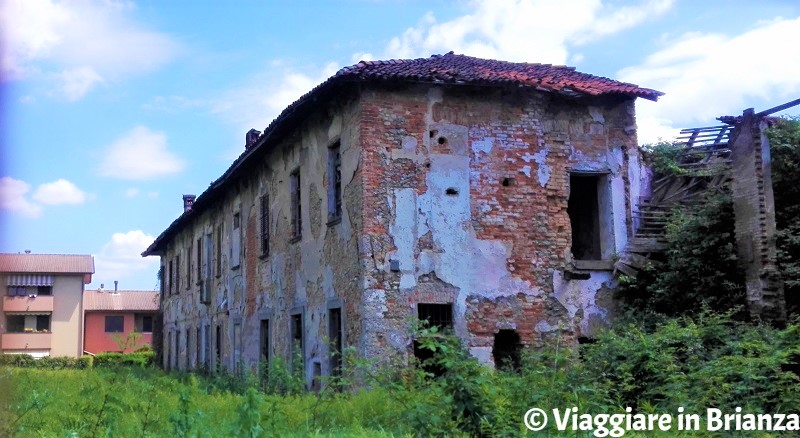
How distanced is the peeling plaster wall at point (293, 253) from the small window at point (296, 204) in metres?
0.16

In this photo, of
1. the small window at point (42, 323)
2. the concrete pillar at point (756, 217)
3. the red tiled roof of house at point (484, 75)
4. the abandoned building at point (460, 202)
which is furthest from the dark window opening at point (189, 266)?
the small window at point (42, 323)

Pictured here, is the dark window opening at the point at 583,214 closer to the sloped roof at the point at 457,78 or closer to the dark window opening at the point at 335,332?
the sloped roof at the point at 457,78

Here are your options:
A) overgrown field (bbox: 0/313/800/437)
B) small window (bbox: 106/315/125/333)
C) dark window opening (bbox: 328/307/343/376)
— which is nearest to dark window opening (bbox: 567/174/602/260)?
overgrown field (bbox: 0/313/800/437)

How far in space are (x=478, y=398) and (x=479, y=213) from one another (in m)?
6.26

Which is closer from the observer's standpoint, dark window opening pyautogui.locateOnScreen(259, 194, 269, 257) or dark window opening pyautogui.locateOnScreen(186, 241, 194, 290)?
dark window opening pyautogui.locateOnScreen(259, 194, 269, 257)

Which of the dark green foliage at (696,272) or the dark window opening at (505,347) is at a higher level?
the dark green foliage at (696,272)

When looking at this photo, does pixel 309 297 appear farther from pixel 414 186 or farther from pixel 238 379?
pixel 414 186

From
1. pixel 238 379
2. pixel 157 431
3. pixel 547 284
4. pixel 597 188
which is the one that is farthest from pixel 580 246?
pixel 157 431

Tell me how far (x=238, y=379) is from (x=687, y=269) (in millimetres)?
8434

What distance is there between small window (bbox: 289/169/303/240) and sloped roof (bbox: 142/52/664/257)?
92 cm

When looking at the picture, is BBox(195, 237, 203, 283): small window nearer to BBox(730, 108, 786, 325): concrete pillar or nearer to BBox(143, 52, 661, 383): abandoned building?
BBox(143, 52, 661, 383): abandoned building

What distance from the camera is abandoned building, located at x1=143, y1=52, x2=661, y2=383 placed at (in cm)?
1232

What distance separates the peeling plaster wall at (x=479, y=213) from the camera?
12.3 metres

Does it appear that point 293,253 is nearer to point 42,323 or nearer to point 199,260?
point 199,260
